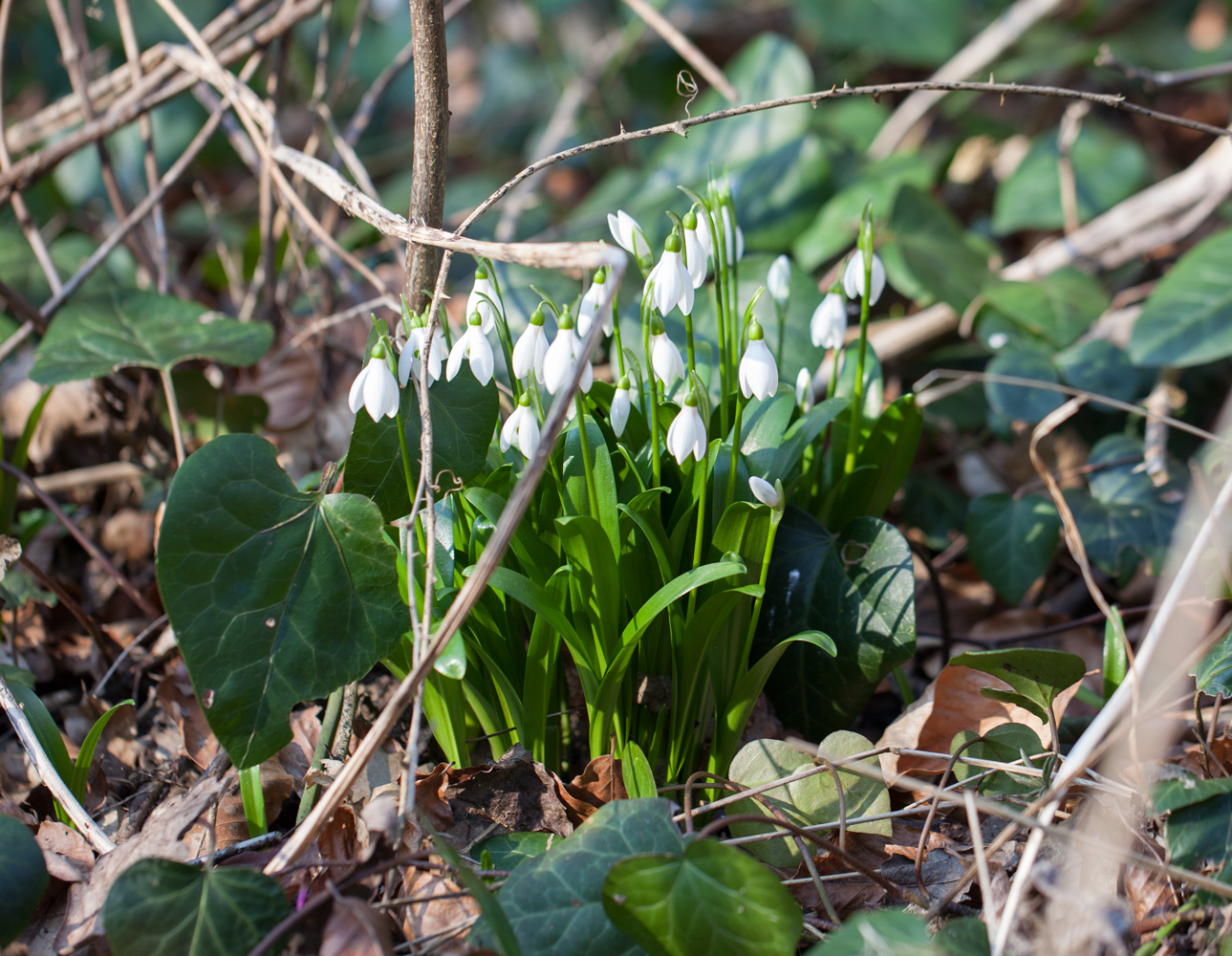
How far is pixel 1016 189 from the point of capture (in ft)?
9.05

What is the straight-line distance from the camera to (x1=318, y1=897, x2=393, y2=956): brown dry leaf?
2.85 feet

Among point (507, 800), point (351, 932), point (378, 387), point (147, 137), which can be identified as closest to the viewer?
point (351, 932)

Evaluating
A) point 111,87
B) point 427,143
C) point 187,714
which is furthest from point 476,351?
point 111,87

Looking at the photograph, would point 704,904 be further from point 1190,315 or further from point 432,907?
point 1190,315

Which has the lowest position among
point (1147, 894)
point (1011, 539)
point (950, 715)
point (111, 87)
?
point (1147, 894)

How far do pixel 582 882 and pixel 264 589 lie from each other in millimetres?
496

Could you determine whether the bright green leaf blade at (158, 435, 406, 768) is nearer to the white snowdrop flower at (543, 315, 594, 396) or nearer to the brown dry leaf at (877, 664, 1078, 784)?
the white snowdrop flower at (543, 315, 594, 396)

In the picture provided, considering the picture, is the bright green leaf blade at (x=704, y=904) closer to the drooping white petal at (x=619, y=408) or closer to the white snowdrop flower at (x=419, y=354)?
the drooping white petal at (x=619, y=408)

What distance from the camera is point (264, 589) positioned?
3.37 feet

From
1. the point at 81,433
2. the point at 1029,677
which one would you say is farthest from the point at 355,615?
the point at 81,433

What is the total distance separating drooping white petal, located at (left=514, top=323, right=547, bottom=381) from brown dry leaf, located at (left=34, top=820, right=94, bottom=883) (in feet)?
2.76

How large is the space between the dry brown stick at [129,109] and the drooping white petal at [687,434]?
143cm

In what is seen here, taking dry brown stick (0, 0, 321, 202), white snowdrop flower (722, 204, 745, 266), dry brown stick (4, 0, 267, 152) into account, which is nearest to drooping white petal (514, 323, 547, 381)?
white snowdrop flower (722, 204, 745, 266)

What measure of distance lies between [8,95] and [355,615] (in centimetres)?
387
